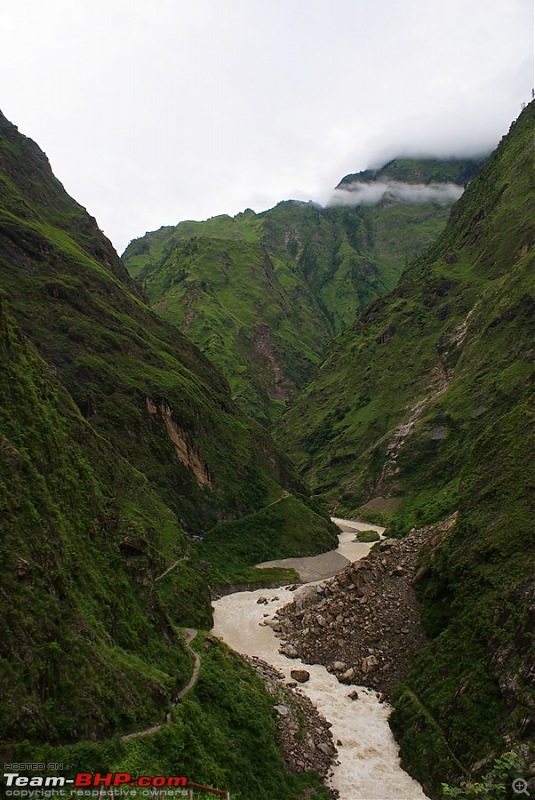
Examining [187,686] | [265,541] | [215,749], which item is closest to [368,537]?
[265,541]

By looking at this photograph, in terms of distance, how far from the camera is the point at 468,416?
171000 mm

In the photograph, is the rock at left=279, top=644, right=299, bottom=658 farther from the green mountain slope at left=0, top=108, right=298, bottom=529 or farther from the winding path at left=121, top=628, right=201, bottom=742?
the green mountain slope at left=0, top=108, right=298, bottom=529

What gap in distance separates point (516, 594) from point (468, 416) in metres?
130

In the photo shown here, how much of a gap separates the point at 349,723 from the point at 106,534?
Result: 2792 cm

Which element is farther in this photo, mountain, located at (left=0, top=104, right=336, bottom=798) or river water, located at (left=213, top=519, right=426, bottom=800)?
river water, located at (left=213, top=519, right=426, bottom=800)

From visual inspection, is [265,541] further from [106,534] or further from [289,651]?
[106,534]

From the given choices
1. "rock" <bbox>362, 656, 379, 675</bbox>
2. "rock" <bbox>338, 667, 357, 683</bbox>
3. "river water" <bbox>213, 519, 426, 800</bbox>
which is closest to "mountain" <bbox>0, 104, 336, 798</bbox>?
"river water" <bbox>213, 519, 426, 800</bbox>

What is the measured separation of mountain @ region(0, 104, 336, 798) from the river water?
15.5 feet

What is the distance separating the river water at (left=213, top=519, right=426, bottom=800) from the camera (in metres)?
42.3

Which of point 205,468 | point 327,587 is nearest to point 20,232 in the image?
point 205,468

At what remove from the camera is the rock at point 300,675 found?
57.8m

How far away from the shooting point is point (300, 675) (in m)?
58.1

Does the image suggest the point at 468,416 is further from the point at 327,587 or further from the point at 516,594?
the point at 516,594

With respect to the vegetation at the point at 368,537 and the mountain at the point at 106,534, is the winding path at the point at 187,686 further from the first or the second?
the vegetation at the point at 368,537
